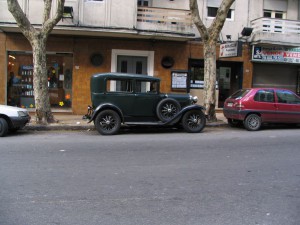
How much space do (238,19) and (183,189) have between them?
1416 cm

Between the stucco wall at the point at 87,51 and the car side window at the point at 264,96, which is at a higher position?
the stucco wall at the point at 87,51

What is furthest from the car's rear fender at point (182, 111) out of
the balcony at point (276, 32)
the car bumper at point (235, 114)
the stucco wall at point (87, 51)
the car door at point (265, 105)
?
the balcony at point (276, 32)

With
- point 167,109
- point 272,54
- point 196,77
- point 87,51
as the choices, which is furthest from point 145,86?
point 272,54

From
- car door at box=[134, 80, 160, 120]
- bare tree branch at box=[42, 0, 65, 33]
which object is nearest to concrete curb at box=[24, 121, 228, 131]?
car door at box=[134, 80, 160, 120]

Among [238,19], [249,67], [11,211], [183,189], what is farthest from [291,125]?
[11,211]

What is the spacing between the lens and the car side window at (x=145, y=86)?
11.4 meters

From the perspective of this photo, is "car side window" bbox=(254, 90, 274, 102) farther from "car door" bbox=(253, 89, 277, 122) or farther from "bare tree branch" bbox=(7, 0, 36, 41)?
"bare tree branch" bbox=(7, 0, 36, 41)

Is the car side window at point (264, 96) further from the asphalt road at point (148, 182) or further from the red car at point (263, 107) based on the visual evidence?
the asphalt road at point (148, 182)

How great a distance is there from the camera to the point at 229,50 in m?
15.8

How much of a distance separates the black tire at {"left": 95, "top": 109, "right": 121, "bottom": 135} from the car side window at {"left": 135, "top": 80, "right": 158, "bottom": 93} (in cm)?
111

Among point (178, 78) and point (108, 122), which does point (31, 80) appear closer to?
point (178, 78)

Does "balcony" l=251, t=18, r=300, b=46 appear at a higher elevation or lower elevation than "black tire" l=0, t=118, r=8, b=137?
higher

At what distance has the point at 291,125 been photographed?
14102 millimetres

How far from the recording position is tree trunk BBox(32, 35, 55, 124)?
40.9 feet
